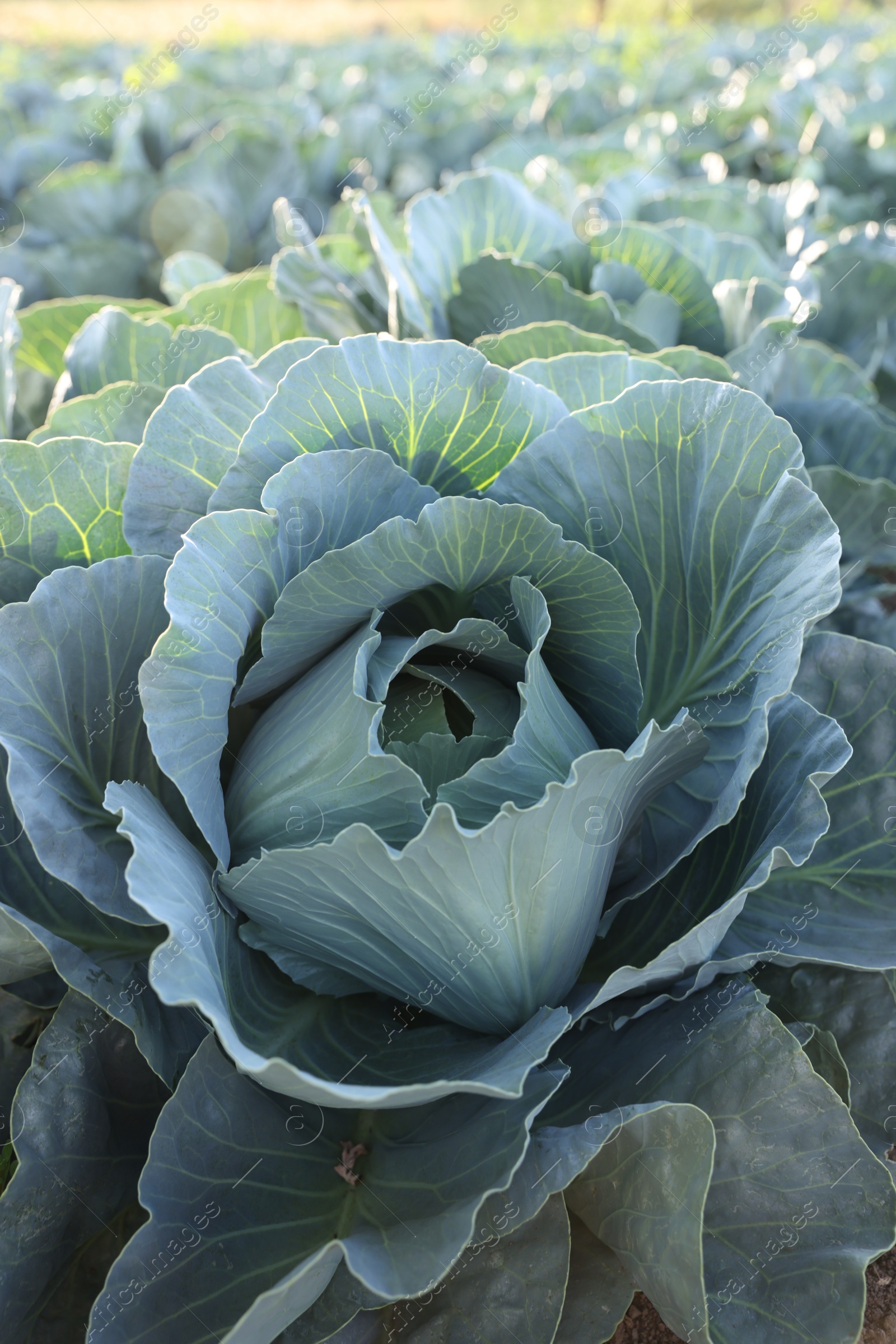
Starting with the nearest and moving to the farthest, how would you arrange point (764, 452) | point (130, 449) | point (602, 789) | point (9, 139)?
1. point (602, 789)
2. point (764, 452)
3. point (130, 449)
4. point (9, 139)

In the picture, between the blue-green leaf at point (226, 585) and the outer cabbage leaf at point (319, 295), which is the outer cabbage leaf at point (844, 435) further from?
the blue-green leaf at point (226, 585)

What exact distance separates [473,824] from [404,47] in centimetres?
1263

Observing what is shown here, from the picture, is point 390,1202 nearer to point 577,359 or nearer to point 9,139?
point 577,359

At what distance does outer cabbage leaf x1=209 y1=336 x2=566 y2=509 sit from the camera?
1.36m

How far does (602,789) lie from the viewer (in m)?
1.23

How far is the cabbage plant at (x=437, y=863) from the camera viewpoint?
1.23m

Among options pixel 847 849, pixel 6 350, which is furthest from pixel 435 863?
pixel 6 350

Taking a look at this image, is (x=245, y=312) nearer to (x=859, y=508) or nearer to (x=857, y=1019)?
(x=859, y=508)

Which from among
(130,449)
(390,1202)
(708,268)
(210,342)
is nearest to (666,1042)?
(390,1202)

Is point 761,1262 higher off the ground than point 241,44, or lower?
lower

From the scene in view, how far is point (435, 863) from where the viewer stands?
113 cm

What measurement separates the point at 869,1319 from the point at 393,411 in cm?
161

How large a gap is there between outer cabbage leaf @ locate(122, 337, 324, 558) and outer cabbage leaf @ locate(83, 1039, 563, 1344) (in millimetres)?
767

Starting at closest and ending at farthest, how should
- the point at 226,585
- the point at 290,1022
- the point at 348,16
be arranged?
1. the point at 226,585
2. the point at 290,1022
3. the point at 348,16
